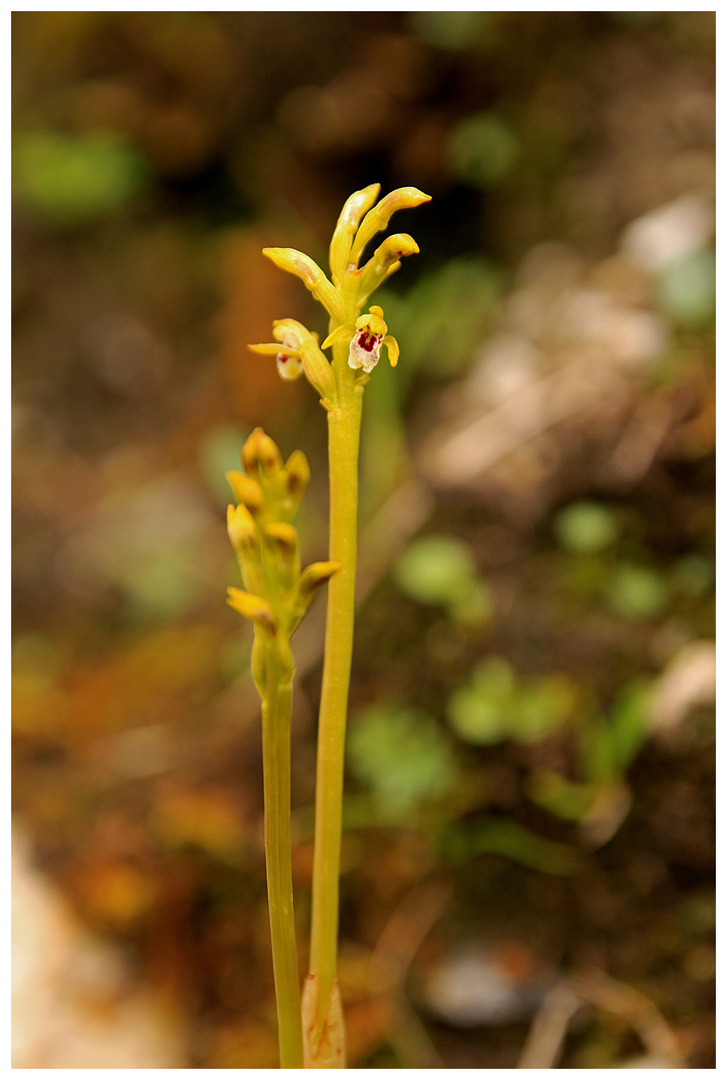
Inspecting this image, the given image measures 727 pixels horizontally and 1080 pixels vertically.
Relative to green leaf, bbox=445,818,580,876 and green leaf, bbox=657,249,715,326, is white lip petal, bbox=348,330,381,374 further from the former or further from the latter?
green leaf, bbox=657,249,715,326

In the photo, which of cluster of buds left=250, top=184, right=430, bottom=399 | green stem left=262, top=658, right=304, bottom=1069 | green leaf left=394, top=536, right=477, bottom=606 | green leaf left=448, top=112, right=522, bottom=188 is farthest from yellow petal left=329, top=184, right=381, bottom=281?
green leaf left=448, top=112, right=522, bottom=188

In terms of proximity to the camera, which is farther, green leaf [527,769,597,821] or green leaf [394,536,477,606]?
green leaf [394,536,477,606]

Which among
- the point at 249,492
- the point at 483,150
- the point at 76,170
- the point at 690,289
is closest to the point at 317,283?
the point at 249,492

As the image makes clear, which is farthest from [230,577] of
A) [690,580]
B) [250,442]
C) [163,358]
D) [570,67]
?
[570,67]

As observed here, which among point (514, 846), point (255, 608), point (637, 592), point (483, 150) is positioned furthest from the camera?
point (483, 150)

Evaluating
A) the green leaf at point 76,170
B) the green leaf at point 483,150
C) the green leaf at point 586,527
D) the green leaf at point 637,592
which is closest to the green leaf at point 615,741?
the green leaf at point 637,592

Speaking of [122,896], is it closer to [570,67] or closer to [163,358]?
[163,358]

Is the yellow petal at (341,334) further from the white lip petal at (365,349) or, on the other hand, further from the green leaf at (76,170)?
the green leaf at (76,170)

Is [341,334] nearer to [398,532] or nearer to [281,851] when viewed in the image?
[281,851]
